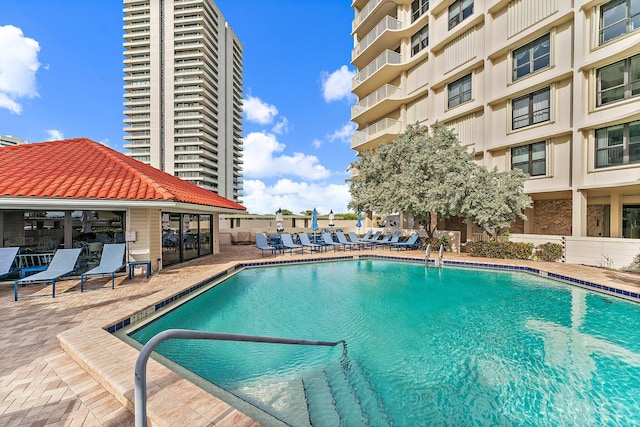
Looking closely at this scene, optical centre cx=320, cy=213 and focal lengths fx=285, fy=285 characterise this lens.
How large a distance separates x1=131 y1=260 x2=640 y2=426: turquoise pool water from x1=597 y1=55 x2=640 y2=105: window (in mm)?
9002

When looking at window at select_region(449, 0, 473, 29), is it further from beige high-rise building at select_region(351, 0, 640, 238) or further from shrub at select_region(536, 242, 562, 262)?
shrub at select_region(536, 242, 562, 262)

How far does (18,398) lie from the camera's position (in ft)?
9.91

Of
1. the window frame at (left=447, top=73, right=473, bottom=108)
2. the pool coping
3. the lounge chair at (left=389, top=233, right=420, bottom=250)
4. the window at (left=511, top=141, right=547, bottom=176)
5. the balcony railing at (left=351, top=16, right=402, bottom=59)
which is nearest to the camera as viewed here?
the pool coping

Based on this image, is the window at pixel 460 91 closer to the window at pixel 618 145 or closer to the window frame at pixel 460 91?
the window frame at pixel 460 91

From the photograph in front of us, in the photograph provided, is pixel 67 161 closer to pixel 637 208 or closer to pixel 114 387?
pixel 114 387

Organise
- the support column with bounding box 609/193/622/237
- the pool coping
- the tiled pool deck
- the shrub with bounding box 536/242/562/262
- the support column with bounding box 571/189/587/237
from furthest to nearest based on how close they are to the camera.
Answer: the support column with bounding box 609/193/622/237 → the support column with bounding box 571/189/587/237 → the shrub with bounding box 536/242/562/262 → the tiled pool deck → the pool coping

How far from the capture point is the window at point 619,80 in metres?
11.2

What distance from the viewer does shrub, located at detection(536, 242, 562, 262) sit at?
1200 cm

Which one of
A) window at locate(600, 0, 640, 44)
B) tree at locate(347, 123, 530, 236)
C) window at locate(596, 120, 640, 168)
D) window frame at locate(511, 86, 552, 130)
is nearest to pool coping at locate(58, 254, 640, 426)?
tree at locate(347, 123, 530, 236)

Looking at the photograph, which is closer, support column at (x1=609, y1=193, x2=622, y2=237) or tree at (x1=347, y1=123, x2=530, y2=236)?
tree at (x1=347, y1=123, x2=530, y2=236)

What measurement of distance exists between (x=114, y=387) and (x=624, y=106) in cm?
1768

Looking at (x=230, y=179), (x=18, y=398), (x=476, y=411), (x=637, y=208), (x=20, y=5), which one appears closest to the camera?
(x=18, y=398)

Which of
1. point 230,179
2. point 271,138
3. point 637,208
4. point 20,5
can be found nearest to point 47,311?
point 20,5

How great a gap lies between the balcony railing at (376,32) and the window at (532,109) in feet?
38.3
